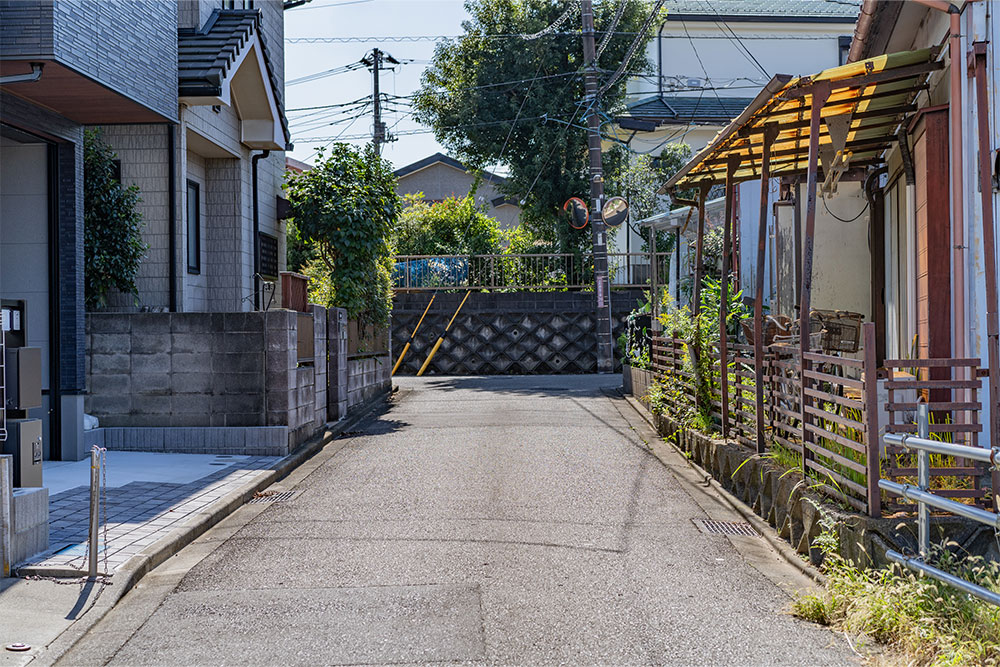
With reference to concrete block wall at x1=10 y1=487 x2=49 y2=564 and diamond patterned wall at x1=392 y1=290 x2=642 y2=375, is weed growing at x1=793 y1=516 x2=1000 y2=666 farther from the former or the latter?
diamond patterned wall at x1=392 y1=290 x2=642 y2=375

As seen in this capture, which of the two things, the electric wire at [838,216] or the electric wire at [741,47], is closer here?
the electric wire at [838,216]

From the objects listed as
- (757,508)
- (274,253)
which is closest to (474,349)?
(274,253)

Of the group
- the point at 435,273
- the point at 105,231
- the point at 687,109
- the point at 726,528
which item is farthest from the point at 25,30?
the point at 687,109

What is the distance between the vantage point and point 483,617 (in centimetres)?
504

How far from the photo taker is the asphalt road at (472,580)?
4609 mm

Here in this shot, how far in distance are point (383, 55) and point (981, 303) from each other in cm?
2982

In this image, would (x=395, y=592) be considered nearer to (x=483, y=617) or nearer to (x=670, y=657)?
(x=483, y=617)

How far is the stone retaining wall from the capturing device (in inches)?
201

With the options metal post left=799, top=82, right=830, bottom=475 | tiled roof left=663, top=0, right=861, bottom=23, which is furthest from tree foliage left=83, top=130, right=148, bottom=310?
tiled roof left=663, top=0, right=861, bottom=23

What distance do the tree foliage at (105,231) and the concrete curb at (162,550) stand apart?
3265 millimetres

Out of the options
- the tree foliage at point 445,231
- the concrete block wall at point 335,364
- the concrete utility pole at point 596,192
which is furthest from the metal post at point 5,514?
the tree foliage at point 445,231

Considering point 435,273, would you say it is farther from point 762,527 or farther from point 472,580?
point 472,580

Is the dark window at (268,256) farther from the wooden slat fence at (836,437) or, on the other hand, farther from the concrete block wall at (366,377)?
the wooden slat fence at (836,437)

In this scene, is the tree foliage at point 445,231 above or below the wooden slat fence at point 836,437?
above
